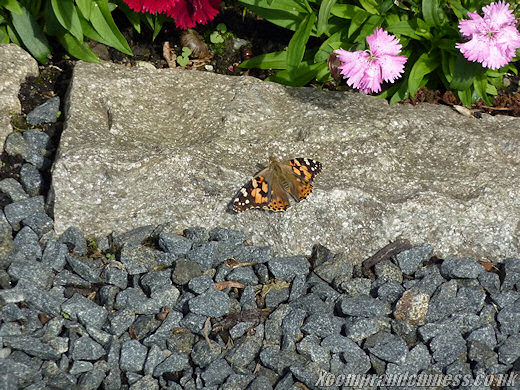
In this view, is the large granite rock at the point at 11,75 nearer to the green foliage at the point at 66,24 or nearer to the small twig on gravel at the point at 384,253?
the green foliage at the point at 66,24

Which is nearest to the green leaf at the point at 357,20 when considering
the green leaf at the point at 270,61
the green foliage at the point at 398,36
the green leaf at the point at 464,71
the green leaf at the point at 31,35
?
the green foliage at the point at 398,36

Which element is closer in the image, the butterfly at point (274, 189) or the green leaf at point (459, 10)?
the butterfly at point (274, 189)

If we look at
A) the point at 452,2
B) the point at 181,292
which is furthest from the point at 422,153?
the point at 181,292

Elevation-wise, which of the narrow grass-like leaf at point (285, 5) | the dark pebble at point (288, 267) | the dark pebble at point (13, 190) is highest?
the narrow grass-like leaf at point (285, 5)

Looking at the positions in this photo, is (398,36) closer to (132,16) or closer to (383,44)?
(383,44)

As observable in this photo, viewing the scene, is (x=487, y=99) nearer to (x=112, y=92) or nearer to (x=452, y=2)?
(x=452, y=2)
